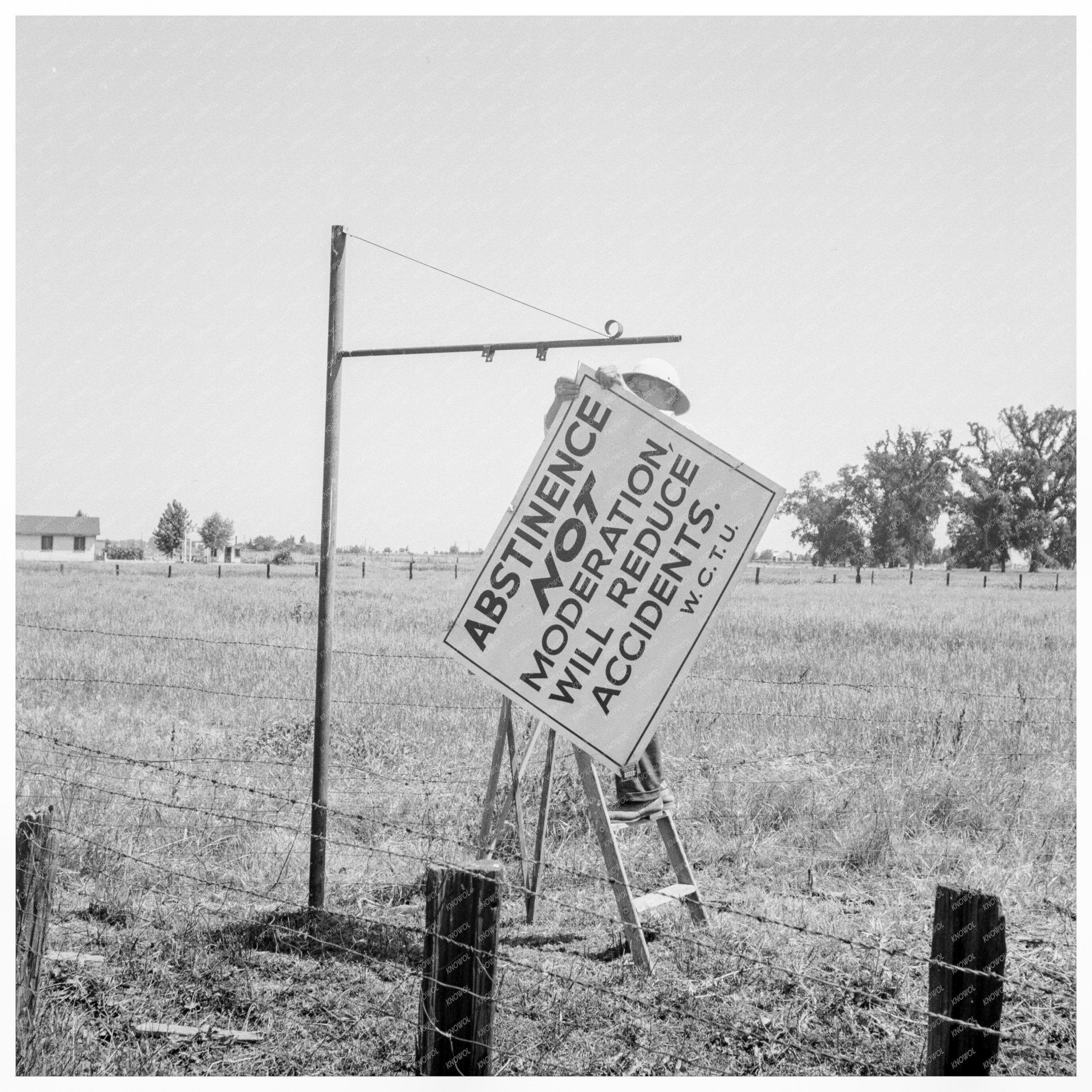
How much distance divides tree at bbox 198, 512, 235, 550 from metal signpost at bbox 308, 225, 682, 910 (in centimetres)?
9155

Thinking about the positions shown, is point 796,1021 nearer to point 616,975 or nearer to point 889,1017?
point 889,1017

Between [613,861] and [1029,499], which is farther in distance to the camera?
[1029,499]

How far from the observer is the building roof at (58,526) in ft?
244

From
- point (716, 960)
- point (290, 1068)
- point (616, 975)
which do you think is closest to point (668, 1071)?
point (616, 975)

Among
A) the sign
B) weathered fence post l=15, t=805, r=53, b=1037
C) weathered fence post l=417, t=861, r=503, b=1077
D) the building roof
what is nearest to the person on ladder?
the sign

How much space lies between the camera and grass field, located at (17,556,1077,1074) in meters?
3.16

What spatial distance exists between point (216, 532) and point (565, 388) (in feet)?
314

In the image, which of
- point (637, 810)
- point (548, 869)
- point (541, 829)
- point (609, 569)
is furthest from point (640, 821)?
point (609, 569)

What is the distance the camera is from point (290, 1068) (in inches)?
117

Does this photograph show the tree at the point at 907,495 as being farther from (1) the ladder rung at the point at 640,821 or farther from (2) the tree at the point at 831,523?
(1) the ladder rung at the point at 640,821

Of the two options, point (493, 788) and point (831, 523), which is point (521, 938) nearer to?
point (493, 788)

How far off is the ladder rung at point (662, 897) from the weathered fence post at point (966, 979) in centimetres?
186

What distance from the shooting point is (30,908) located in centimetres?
283

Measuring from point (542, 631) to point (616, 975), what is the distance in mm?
1411
